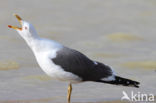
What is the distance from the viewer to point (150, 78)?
30.3 feet

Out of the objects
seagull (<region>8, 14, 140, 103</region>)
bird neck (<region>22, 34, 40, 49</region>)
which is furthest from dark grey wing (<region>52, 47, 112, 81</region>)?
bird neck (<region>22, 34, 40, 49</region>)

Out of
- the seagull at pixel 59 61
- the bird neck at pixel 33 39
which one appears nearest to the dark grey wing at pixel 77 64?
the seagull at pixel 59 61

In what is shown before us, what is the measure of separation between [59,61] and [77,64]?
23 cm

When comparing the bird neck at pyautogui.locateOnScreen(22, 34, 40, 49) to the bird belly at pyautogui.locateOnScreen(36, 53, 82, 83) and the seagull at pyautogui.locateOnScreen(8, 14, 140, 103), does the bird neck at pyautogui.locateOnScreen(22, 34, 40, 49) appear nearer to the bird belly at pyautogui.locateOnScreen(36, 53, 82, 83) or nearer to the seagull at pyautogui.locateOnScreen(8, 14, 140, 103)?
the seagull at pyautogui.locateOnScreen(8, 14, 140, 103)

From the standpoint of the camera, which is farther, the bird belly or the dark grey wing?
the dark grey wing

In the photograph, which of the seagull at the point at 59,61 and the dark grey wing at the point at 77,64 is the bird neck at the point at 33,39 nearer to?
the seagull at the point at 59,61

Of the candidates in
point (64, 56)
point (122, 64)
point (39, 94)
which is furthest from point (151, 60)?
point (64, 56)

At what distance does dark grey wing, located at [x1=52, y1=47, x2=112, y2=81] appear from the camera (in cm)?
732

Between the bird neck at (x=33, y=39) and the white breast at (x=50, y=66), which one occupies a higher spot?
the bird neck at (x=33, y=39)

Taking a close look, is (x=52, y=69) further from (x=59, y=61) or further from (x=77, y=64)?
(x=77, y=64)

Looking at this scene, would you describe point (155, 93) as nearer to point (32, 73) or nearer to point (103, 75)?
point (103, 75)

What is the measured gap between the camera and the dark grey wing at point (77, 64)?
7320 millimetres

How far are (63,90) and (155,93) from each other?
128 centimetres

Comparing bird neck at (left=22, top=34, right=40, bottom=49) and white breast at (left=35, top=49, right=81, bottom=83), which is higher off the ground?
bird neck at (left=22, top=34, right=40, bottom=49)
